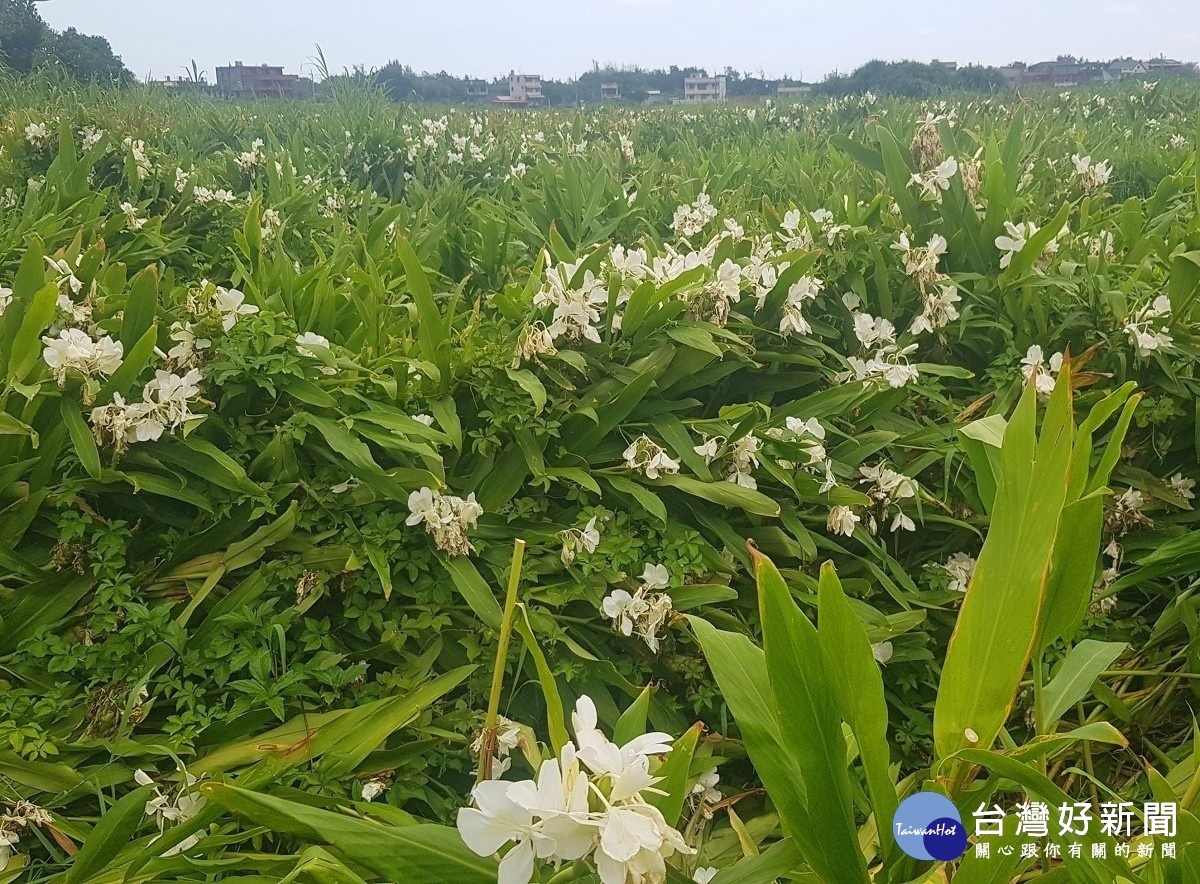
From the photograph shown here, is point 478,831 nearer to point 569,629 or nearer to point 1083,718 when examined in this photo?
point 569,629

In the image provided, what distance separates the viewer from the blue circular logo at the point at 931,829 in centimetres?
80

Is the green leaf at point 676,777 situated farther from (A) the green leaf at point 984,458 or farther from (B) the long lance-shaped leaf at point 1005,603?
(A) the green leaf at point 984,458

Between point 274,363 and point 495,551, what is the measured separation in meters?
0.45

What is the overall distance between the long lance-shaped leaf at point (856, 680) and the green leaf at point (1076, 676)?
0.28 metres

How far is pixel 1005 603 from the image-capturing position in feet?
2.62

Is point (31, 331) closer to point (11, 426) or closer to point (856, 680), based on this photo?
point (11, 426)

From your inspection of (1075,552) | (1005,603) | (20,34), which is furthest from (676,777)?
(20,34)

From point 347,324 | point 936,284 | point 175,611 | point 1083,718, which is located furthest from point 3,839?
point 936,284

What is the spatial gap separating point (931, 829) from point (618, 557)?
2.11 ft

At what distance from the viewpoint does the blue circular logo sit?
799 mm

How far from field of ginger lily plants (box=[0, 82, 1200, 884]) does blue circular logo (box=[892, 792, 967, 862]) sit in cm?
2

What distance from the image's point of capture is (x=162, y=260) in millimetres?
2416

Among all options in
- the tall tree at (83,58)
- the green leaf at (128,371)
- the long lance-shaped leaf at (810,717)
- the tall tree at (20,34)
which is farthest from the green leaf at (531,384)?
the tall tree at (83,58)

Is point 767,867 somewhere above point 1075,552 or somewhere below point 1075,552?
below
